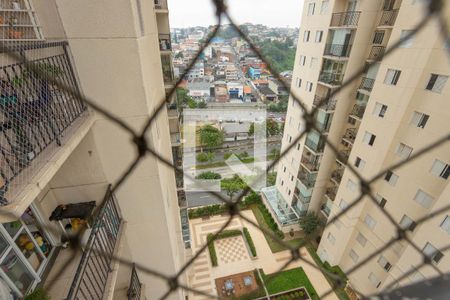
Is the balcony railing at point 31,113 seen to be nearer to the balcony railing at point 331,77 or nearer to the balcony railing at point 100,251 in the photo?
the balcony railing at point 100,251

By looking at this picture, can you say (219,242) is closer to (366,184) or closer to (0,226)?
(0,226)

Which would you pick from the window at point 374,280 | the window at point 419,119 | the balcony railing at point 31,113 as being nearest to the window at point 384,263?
the window at point 374,280

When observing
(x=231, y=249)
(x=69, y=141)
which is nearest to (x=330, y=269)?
(x=231, y=249)

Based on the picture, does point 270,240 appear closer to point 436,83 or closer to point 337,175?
point 337,175

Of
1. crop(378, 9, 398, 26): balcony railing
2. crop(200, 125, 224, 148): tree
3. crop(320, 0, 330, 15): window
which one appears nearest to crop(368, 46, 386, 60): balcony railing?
crop(378, 9, 398, 26): balcony railing

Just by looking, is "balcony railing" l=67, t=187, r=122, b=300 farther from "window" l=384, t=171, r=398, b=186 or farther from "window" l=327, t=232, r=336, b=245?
"window" l=327, t=232, r=336, b=245
